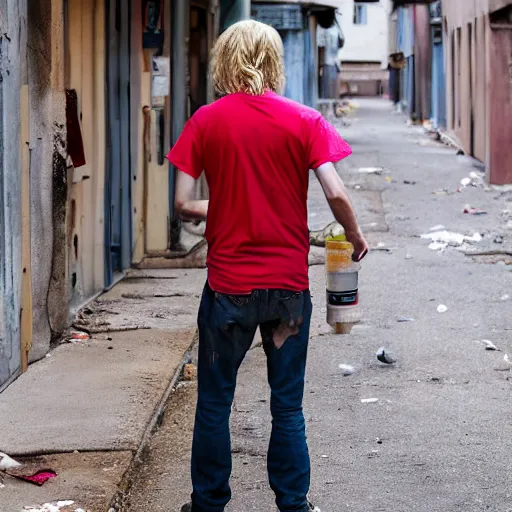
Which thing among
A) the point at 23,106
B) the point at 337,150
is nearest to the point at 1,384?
the point at 23,106

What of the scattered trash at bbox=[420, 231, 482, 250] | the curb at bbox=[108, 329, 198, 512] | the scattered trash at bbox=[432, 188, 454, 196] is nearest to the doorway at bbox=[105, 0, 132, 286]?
the curb at bbox=[108, 329, 198, 512]

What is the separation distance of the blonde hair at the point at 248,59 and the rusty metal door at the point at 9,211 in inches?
83.4

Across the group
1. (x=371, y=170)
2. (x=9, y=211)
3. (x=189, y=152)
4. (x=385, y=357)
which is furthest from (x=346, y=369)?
(x=371, y=170)

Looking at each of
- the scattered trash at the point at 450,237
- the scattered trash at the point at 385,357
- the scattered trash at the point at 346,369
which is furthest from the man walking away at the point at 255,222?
the scattered trash at the point at 450,237

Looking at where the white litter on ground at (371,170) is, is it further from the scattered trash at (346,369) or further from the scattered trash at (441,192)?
the scattered trash at (346,369)

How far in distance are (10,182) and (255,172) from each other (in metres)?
2.36

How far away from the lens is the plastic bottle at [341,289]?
454cm

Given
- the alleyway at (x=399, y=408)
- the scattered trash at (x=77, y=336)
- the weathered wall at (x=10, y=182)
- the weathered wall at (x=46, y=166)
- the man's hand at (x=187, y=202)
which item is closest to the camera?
the man's hand at (x=187, y=202)

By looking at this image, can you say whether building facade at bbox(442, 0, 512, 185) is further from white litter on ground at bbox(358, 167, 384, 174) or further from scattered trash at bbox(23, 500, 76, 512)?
scattered trash at bbox(23, 500, 76, 512)

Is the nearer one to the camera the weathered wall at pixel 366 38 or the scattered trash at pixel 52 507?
the scattered trash at pixel 52 507

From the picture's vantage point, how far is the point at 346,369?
6805mm

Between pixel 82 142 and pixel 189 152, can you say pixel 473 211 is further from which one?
pixel 189 152

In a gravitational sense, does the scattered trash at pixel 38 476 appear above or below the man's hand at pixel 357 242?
below

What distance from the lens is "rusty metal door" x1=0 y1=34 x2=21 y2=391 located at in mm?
5812
